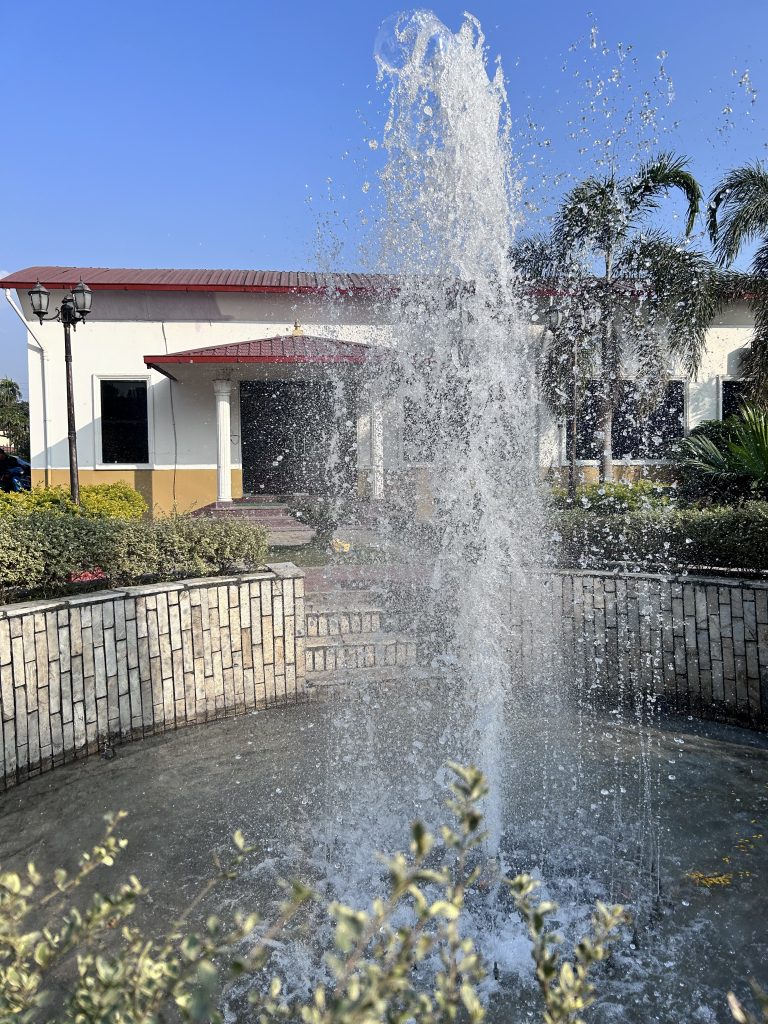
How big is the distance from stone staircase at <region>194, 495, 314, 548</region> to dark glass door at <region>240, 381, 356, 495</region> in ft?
4.32

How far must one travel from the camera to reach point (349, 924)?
0.90 metres

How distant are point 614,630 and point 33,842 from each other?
3.63 meters

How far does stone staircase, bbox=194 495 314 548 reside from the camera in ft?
38.4

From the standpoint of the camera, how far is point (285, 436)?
17.5 m

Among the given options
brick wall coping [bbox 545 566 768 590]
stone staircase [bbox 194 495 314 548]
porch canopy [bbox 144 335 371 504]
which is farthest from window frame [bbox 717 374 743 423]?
brick wall coping [bbox 545 566 768 590]

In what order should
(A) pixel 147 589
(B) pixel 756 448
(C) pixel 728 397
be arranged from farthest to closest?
(C) pixel 728 397
(B) pixel 756 448
(A) pixel 147 589

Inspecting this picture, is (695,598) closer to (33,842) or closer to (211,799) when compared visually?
(211,799)

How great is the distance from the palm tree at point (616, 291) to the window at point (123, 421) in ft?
28.8

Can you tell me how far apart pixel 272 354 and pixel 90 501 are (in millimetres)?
4477

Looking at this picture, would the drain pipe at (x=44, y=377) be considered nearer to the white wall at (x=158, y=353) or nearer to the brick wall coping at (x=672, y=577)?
the white wall at (x=158, y=353)

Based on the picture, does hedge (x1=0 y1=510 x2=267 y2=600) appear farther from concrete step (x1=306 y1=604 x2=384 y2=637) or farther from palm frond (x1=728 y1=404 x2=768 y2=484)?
palm frond (x1=728 y1=404 x2=768 y2=484)

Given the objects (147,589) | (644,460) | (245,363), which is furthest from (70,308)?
(644,460)

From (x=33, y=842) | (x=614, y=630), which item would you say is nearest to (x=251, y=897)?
(x=33, y=842)

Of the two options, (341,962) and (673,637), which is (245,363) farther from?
(341,962)
